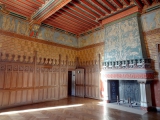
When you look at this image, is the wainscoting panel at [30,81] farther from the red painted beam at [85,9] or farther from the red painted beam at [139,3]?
the red painted beam at [139,3]

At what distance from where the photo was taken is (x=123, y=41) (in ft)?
18.5

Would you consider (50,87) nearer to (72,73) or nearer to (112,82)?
(72,73)

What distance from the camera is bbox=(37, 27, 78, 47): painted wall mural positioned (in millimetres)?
6727

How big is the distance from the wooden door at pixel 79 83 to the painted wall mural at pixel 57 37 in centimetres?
214

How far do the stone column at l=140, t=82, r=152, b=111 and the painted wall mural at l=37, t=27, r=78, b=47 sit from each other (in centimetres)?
536

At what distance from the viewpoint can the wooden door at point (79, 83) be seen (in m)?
7.62

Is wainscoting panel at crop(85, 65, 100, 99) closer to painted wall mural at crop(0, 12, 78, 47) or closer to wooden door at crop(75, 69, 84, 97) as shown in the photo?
wooden door at crop(75, 69, 84, 97)

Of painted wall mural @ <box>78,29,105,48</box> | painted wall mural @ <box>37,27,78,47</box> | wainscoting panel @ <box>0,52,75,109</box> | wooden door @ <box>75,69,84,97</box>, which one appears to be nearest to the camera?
wainscoting panel @ <box>0,52,75,109</box>

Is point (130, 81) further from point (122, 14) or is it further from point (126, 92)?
point (122, 14)

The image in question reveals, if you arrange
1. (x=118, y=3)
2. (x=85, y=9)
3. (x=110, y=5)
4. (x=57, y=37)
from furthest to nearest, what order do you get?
(x=57, y=37)
(x=85, y=9)
(x=110, y=5)
(x=118, y=3)

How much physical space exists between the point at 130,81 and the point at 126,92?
64 cm

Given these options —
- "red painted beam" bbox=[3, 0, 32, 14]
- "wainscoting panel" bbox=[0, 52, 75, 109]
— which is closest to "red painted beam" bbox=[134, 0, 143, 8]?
"red painted beam" bbox=[3, 0, 32, 14]

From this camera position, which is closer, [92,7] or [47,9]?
[47,9]

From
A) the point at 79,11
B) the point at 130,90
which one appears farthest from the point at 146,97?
the point at 79,11
